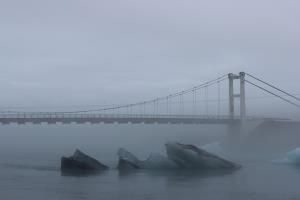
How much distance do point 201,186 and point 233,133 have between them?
34535mm

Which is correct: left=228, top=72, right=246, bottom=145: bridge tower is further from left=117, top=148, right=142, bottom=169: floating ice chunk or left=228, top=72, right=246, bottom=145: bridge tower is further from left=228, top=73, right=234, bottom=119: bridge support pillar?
left=117, top=148, right=142, bottom=169: floating ice chunk

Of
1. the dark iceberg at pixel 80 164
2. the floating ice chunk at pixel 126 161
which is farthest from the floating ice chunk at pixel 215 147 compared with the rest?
the dark iceberg at pixel 80 164

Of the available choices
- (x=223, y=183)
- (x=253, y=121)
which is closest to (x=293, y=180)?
(x=223, y=183)

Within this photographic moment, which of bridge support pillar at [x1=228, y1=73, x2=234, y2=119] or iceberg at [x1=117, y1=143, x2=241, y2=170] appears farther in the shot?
bridge support pillar at [x1=228, y1=73, x2=234, y2=119]

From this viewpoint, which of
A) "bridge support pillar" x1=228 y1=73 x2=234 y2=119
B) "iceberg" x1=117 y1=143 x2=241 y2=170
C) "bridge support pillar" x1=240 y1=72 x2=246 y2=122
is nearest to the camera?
"iceberg" x1=117 y1=143 x2=241 y2=170

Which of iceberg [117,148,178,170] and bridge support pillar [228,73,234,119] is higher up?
bridge support pillar [228,73,234,119]

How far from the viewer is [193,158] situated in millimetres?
41969

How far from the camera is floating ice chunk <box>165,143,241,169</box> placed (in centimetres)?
4147

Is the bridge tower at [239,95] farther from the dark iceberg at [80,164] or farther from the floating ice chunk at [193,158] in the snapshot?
the dark iceberg at [80,164]

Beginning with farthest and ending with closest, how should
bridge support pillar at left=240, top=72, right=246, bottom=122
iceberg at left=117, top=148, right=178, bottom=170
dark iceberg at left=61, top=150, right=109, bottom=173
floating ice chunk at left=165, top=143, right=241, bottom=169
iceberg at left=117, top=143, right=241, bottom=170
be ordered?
bridge support pillar at left=240, top=72, right=246, bottom=122
iceberg at left=117, top=148, right=178, bottom=170
iceberg at left=117, top=143, right=241, bottom=170
floating ice chunk at left=165, top=143, right=241, bottom=169
dark iceberg at left=61, top=150, right=109, bottom=173

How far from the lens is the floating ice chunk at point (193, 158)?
4147 centimetres

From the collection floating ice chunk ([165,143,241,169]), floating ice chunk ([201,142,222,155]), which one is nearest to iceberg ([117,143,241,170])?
floating ice chunk ([165,143,241,169])

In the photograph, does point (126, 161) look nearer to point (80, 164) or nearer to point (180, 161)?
point (80, 164)

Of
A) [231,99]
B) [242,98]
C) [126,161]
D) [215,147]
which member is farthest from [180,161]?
[231,99]
